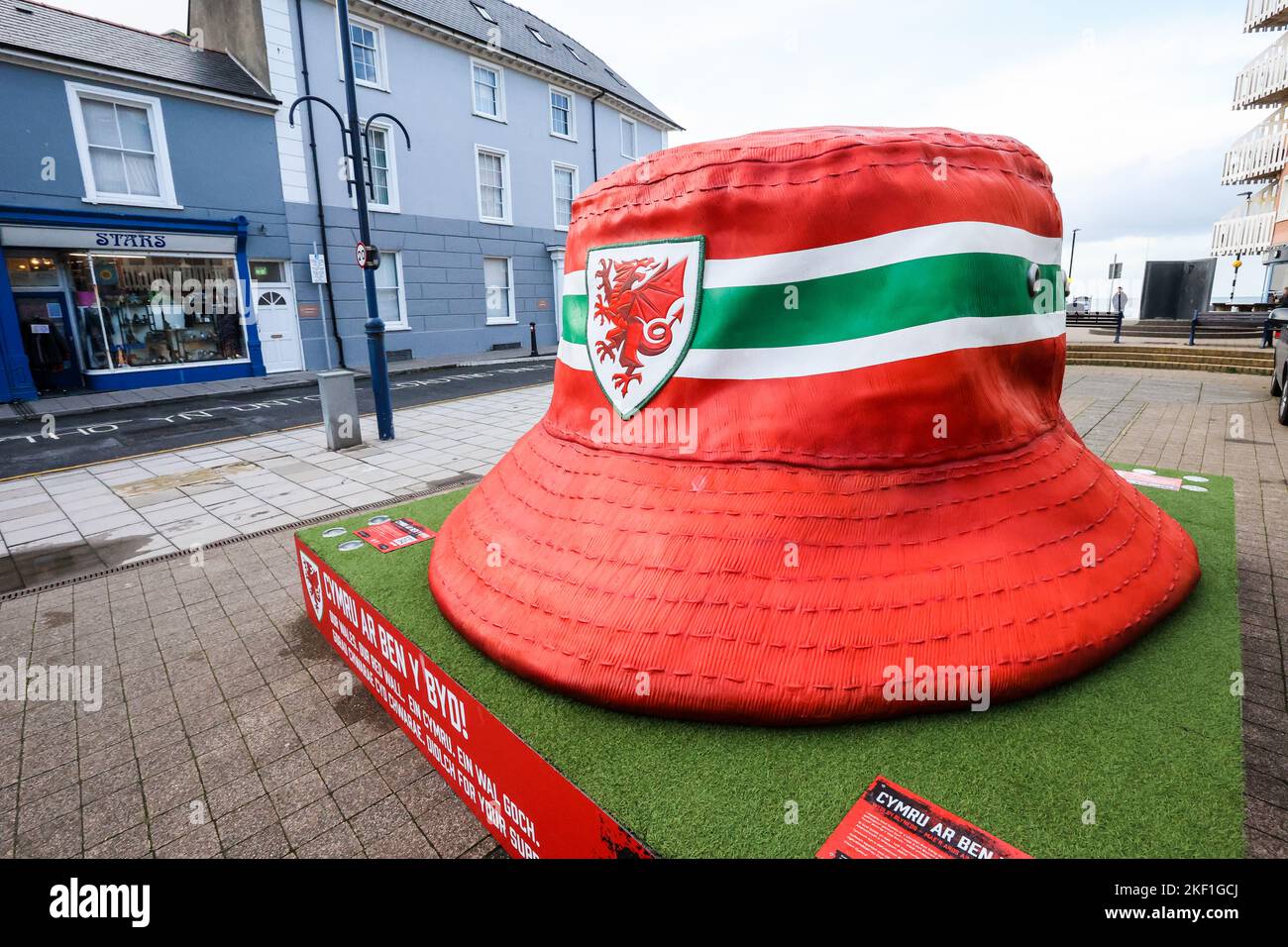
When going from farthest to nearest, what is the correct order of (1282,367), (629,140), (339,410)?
(629,140)
(1282,367)
(339,410)

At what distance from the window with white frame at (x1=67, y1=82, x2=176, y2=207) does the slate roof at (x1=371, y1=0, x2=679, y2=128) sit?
23.6 ft

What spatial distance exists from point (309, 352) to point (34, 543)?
13790mm

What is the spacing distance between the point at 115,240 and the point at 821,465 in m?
18.5

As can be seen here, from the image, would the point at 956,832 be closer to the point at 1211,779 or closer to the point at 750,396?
the point at 1211,779

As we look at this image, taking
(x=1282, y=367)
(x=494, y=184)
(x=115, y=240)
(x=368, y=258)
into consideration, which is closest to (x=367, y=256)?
(x=368, y=258)

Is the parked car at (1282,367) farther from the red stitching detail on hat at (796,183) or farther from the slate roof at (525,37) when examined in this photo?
the slate roof at (525,37)

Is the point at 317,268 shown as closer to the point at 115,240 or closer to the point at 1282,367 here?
the point at 115,240

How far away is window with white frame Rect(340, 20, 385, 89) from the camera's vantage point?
18.7m

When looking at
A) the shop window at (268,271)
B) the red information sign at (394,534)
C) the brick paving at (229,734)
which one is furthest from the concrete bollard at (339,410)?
the shop window at (268,271)

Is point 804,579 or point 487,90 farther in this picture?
point 487,90

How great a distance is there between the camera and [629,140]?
28547 mm

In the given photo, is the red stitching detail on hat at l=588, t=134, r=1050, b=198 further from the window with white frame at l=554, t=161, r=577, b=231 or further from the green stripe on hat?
the window with white frame at l=554, t=161, r=577, b=231
